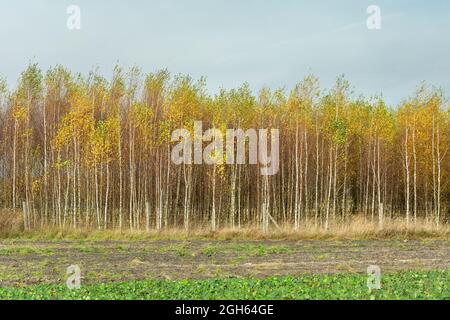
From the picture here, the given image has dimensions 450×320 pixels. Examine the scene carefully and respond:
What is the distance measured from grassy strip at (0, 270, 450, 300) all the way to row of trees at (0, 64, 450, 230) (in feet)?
78.4

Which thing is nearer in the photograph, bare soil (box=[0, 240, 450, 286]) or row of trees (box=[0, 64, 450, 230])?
bare soil (box=[0, 240, 450, 286])

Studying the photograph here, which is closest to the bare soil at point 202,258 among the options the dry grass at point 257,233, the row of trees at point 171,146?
the dry grass at point 257,233

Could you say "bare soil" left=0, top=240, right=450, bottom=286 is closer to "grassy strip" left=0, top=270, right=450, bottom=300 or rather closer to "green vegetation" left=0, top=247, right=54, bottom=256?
"green vegetation" left=0, top=247, right=54, bottom=256

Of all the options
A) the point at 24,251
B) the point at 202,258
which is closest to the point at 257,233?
the point at 202,258

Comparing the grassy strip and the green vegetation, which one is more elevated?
the grassy strip

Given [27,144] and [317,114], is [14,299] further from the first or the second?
[317,114]

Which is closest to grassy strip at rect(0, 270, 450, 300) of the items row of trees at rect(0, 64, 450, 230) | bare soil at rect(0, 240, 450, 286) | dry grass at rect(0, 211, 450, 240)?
bare soil at rect(0, 240, 450, 286)

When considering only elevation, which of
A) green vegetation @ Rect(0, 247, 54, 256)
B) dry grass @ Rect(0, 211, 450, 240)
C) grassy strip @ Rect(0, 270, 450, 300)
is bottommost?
dry grass @ Rect(0, 211, 450, 240)

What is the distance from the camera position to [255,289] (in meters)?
14.0

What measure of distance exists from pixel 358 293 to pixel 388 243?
16.4 meters

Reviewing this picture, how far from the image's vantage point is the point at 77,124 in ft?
137

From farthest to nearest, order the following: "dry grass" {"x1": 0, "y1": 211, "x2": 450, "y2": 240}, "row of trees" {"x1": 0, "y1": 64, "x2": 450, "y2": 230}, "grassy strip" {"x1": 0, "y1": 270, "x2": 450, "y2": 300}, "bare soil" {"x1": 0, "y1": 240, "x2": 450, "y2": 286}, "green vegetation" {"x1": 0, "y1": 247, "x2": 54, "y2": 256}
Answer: "row of trees" {"x1": 0, "y1": 64, "x2": 450, "y2": 230}, "dry grass" {"x1": 0, "y1": 211, "x2": 450, "y2": 240}, "green vegetation" {"x1": 0, "y1": 247, "x2": 54, "y2": 256}, "bare soil" {"x1": 0, "y1": 240, "x2": 450, "y2": 286}, "grassy strip" {"x1": 0, "y1": 270, "x2": 450, "y2": 300}

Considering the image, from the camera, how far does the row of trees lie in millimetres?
41656
